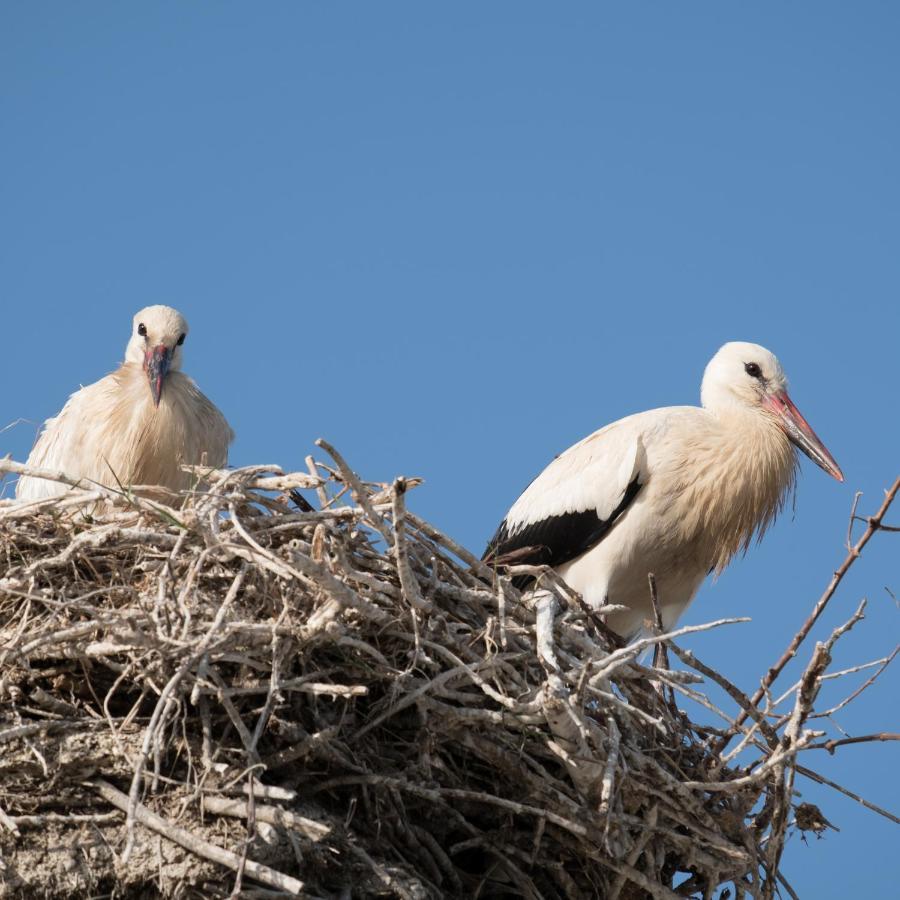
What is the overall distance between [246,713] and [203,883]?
402 mm

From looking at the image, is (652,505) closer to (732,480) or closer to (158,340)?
(732,480)

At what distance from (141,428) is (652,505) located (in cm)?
197

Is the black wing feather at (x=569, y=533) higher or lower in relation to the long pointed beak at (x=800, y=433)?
lower

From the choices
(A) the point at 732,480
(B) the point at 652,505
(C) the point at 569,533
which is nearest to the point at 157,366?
(C) the point at 569,533

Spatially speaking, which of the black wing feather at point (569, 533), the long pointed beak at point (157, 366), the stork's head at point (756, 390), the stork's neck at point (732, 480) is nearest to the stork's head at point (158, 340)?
the long pointed beak at point (157, 366)

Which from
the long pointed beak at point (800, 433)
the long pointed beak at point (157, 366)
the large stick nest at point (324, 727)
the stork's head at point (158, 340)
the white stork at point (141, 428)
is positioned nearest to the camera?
the large stick nest at point (324, 727)

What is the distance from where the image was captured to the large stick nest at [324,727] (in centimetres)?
374

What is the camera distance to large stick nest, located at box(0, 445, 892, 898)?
374cm

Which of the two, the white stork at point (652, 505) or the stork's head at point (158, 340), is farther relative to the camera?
the white stork at point (652, 505)

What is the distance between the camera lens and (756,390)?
6.91 m

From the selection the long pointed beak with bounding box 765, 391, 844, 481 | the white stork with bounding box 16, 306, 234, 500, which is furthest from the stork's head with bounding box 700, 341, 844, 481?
the white stork with bounding box 16, 306, 234, 500

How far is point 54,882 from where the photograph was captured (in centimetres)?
373

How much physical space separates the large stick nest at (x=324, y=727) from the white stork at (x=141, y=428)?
1.46m

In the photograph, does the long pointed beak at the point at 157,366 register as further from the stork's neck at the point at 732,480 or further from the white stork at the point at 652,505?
the stork's neck at the point at 732,480
